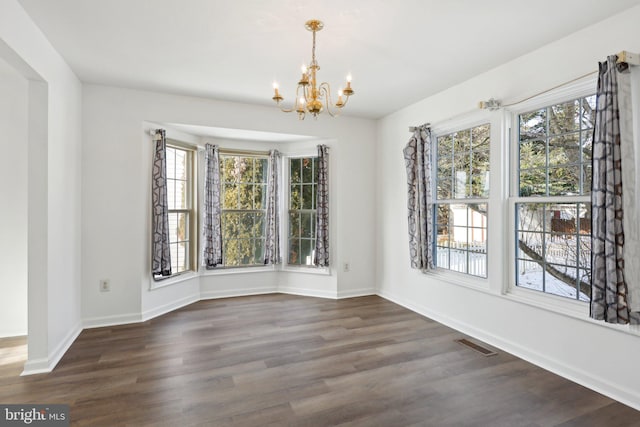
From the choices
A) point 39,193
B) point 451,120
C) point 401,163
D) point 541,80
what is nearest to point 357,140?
point 401,163

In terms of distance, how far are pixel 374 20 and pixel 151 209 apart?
124 inches

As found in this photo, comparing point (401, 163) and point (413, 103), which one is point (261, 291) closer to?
point (401, 163)

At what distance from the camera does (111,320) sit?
3.78 metres

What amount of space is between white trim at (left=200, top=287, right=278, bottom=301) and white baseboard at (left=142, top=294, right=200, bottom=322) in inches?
5.0

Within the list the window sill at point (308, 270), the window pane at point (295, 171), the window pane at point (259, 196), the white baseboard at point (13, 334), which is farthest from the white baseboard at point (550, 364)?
the white baseboard at point (13, 334)

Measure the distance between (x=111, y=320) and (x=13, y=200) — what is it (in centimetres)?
154

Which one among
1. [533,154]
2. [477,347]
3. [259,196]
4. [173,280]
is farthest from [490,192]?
[173,280]

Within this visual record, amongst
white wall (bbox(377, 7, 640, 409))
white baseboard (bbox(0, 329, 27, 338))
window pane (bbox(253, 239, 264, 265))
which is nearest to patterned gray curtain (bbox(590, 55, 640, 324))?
white wall (bbox(377, 7, 640, 409))

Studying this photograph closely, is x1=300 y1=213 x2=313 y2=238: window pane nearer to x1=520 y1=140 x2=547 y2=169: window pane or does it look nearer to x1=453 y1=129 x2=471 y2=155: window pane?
x1=453 y1=129 x2=471 y2=155: window pane

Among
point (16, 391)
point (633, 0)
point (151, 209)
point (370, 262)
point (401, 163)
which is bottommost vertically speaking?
point (16, 391)

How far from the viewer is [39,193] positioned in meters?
2.71

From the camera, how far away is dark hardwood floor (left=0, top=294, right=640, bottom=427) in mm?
2162

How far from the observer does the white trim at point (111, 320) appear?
145 inches

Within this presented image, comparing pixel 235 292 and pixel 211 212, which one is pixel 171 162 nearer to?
pixel 211 212
